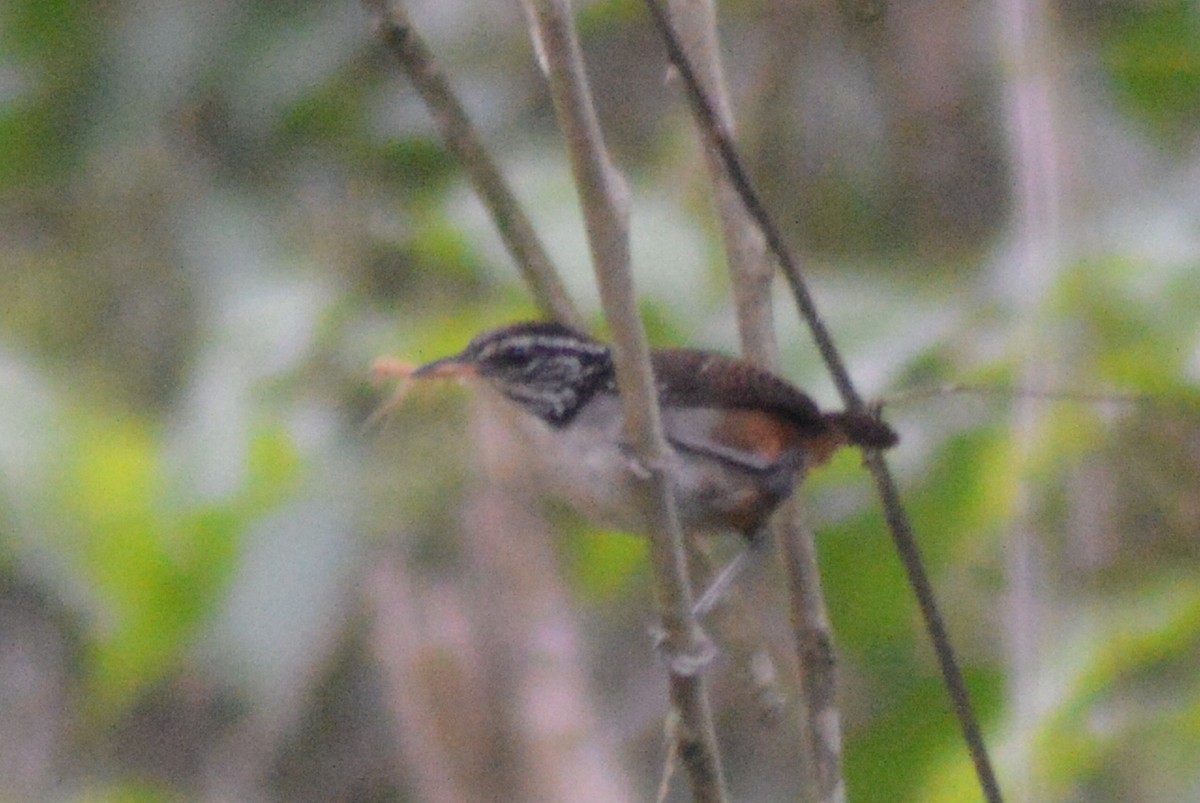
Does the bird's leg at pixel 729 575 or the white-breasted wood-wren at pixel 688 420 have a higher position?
the white-breasted wood-wren at pixel 688 420

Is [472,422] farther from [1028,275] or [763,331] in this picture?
[1028,275]

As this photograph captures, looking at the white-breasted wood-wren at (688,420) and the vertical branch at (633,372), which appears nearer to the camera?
the vertical branch at (633,372)

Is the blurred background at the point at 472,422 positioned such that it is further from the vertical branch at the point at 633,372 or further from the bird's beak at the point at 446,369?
the vertical branch at the point at 633,372

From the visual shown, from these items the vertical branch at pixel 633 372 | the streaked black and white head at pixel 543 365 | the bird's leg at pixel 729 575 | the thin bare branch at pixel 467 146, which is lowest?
the vertical branch at pixel 633 372

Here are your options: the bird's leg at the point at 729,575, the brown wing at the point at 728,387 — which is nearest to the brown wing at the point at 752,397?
the brown wing at the point at 728,387

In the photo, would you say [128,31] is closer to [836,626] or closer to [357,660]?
[357,660]

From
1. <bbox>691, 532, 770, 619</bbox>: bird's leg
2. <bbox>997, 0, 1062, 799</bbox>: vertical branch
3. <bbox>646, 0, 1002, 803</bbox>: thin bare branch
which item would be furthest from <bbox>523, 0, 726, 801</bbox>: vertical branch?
<bbox>997, 0, 1062, 799</bbox>: vertical branch

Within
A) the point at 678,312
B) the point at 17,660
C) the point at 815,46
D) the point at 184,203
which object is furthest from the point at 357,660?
the point at 815,46

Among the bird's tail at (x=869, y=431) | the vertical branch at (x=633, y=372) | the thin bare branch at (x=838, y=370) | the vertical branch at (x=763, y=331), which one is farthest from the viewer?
the vertical branch at (x=763, y=331)

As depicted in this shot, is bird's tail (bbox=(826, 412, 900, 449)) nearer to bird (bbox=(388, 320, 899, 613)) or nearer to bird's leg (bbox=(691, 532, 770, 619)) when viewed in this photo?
bird (bbox=(388, 320, 899, 613))

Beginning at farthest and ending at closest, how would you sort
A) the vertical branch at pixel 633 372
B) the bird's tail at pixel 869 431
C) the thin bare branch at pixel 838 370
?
the bird's tail at pixel 869 431 → the thin bare branch at pixel 838 370 → the vertical branch at pixel 633 372
